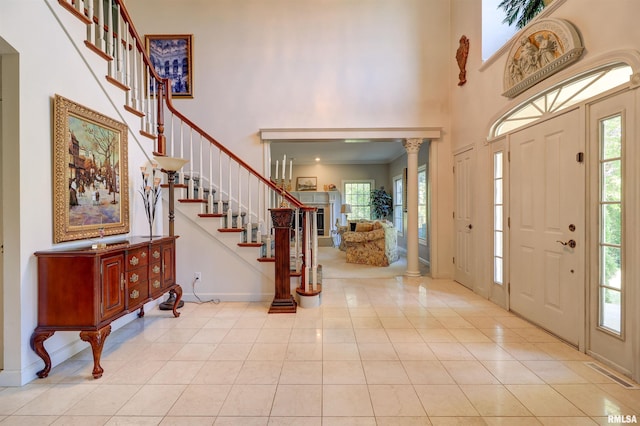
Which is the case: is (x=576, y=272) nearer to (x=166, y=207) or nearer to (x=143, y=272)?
(x=143, y=272)

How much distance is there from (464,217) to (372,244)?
6.89 ft

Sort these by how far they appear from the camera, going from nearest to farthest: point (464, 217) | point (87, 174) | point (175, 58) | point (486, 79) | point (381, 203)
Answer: point (87, 174), point (486, 79), point (464, 217), point (175, 58), point (381, 203)

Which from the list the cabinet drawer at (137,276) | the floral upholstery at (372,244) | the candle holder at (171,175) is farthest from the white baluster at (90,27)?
the floral upholstery at (372,244)

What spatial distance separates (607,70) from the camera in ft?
7.30

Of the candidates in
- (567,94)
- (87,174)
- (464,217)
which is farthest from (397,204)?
(87,174)

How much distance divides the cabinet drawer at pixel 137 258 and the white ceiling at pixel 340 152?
465 cm

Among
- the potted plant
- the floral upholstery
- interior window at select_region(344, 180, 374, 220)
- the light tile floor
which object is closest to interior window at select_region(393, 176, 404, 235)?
the potted plant

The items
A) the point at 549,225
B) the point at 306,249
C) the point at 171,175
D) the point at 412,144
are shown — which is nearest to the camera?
the point at 549,225

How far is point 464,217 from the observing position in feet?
14.6

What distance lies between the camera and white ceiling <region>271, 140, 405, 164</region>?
7305mm

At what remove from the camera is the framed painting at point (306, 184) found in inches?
388

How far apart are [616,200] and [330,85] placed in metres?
4.02

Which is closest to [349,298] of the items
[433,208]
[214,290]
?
[214,290]

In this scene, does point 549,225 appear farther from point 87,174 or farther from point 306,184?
point 306,184
